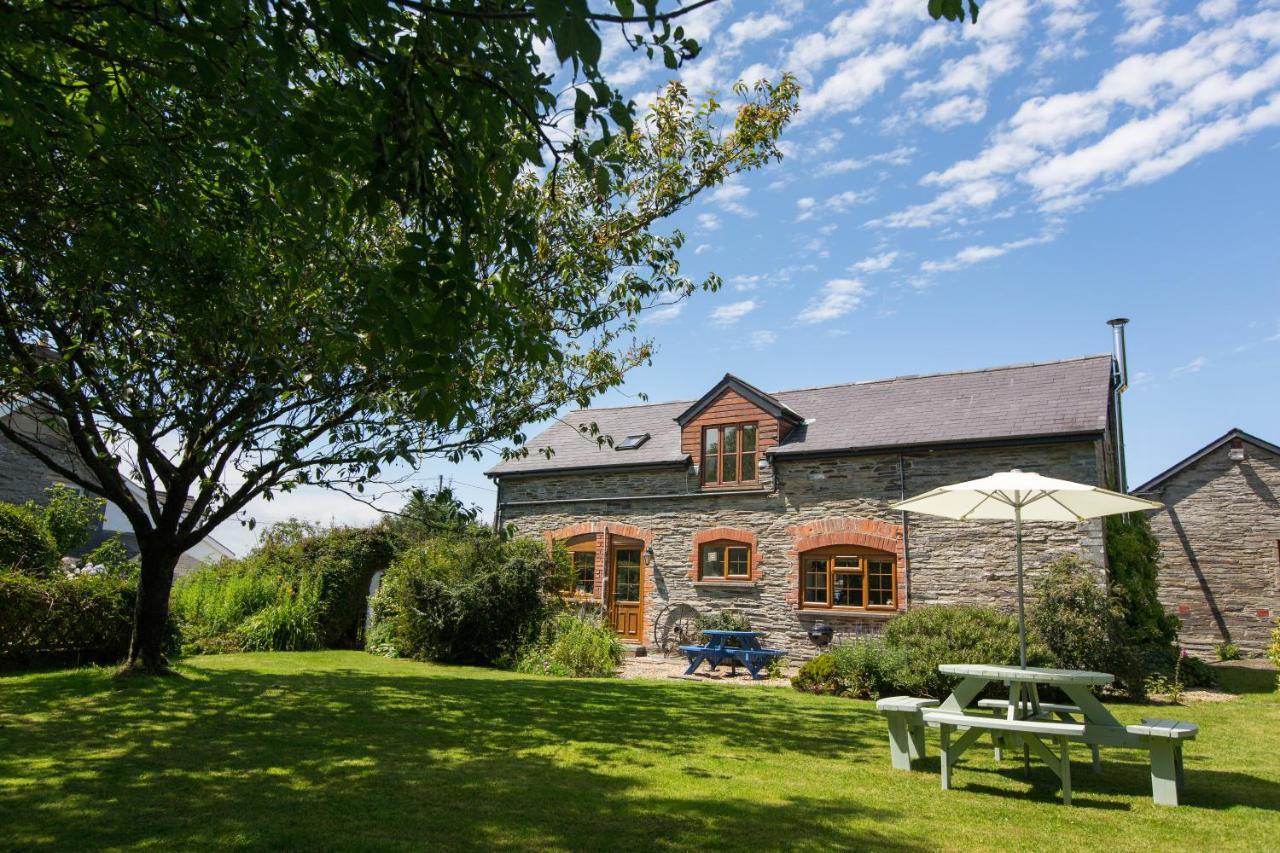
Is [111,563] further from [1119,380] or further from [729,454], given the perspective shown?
[1119,380]

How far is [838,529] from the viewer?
51.8ft

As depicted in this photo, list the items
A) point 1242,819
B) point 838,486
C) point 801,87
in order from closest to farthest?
point 1242,819, point 801,87, point 838,486

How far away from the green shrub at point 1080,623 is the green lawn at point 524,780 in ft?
6.94

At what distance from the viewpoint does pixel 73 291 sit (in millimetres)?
6105

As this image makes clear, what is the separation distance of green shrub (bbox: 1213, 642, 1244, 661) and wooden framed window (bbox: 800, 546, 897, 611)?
8.92 metres

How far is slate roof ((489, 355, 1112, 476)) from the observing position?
14.4 m

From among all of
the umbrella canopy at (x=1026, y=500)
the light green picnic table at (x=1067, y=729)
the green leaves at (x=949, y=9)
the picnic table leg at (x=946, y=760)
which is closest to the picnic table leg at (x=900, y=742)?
the light green picnic table at (x=1067, y=729)

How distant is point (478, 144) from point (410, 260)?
858 millimetres

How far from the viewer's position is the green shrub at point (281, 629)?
15.8 metres

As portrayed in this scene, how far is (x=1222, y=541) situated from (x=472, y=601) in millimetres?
16969

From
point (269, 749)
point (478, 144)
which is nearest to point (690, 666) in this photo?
point (269, 749)

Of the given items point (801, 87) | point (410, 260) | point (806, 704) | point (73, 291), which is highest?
point (801, 87)

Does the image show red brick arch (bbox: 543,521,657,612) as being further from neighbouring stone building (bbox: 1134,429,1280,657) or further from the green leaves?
the green leaves

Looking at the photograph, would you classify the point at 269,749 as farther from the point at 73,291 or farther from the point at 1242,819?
the point at 1242,819
